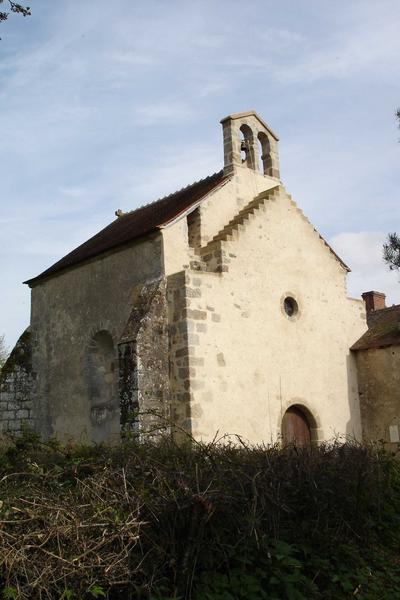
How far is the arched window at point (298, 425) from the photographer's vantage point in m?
14.4

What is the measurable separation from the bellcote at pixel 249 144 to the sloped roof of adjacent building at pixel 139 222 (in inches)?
21.6

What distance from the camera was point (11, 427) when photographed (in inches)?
626

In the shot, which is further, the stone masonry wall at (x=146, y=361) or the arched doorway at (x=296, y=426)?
the arched doorway at (x=296, y=426)

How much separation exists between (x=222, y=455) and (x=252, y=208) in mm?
9083

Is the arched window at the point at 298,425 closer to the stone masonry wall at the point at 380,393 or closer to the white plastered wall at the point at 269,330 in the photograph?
the white plastered wall at the point at 269,330

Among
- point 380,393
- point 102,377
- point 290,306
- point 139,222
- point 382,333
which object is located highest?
point 139,222

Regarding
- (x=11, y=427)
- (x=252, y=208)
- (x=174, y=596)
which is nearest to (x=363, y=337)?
(x=252, y=208)

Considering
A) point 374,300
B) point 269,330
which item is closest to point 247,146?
point 269,330

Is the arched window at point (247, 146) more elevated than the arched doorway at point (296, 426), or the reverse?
the arched window at point (247, 146)

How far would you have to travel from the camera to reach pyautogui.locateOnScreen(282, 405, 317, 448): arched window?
47.4 ft

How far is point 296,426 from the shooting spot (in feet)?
48.5

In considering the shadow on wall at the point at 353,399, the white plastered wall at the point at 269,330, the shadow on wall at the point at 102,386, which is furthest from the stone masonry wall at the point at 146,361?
the shadow on wall at the point at 353,399

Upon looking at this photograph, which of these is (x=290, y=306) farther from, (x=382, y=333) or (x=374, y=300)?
(x=374, y=300)

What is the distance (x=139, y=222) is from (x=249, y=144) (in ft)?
11.0
